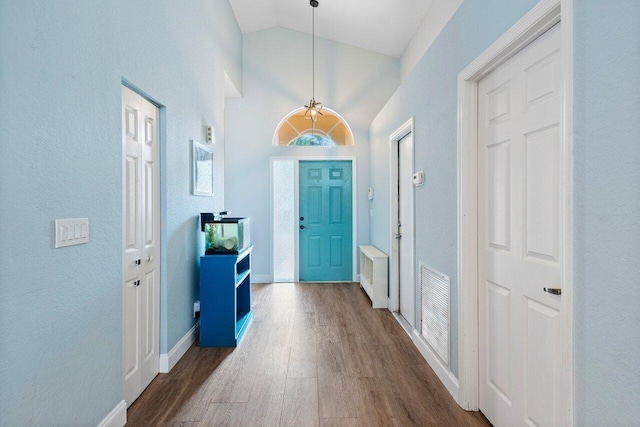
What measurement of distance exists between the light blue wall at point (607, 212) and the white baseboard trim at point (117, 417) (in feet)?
6.85

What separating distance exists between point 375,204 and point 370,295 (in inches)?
50.7

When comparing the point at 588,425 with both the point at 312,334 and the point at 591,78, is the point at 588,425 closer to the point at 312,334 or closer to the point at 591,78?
the point at 591,78

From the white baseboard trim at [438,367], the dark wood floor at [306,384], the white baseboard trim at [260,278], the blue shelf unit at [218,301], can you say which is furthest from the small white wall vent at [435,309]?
the white baseboard trim at [260,278]

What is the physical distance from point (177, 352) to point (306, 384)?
109cm

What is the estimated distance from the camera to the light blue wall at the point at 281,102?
5039 mm

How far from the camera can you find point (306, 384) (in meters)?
2.23

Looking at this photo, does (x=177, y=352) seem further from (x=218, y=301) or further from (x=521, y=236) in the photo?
(x=521, y=236)

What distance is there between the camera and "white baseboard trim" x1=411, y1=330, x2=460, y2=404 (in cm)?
205

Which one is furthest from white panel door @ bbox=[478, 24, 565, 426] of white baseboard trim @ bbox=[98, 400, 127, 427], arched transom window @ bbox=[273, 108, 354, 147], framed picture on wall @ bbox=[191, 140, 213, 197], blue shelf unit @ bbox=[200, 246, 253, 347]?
arched transom window @ bbox=[273, 108, 354, 147]

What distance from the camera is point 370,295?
13.6 ft

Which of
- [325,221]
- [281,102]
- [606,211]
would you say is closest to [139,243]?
[606,211]

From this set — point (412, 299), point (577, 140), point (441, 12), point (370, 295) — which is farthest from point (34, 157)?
point (441, 12)

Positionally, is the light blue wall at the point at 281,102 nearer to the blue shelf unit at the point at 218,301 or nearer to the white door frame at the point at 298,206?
the white door frame at the point at 298,206

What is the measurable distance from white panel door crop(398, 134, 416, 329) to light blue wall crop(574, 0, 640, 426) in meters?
1.87
